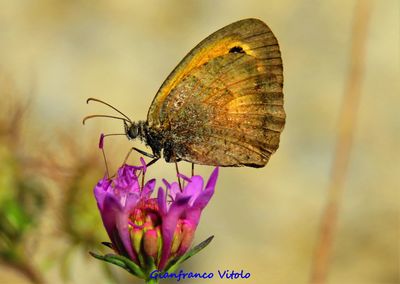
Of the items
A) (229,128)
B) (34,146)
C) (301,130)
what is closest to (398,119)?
(301,130)

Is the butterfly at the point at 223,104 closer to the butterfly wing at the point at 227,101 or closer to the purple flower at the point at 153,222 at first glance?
the butterfly wing at the point at 227,101

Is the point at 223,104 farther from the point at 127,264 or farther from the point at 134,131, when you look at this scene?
the point at 127,264

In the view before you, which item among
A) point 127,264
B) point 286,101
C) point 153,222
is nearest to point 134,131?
point 153,222

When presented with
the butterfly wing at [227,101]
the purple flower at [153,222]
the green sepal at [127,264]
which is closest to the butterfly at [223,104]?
the butterfly wing at [227,101]

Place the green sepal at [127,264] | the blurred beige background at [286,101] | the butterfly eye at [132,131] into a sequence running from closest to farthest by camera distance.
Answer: the green sepal at [127,264]
the butterfly eye at [132,131]
the blurred beige background at [286,101]

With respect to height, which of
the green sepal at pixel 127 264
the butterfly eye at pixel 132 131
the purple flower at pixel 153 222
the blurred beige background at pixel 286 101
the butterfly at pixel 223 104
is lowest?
the green sepal at pixel 127 264

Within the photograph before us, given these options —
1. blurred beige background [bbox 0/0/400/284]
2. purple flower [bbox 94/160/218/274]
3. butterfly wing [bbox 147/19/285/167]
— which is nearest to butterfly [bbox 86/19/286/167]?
butterfly wing [bbox 147/19/285/167]
